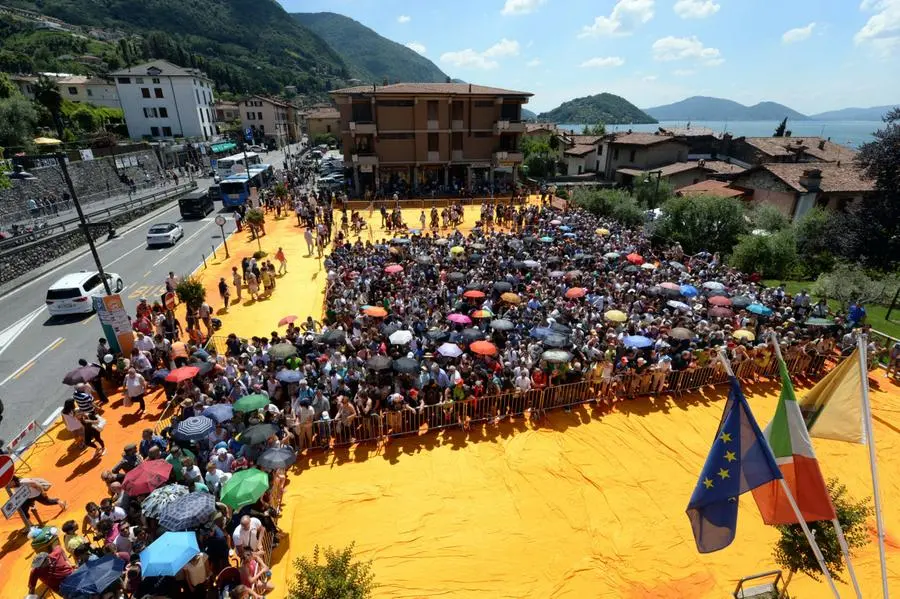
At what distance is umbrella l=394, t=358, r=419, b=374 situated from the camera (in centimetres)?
1132

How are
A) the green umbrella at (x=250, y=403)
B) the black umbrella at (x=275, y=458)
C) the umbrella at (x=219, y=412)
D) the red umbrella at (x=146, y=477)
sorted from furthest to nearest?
the green umbrella at (x=250, y=403), the umbrella at (x=219, y=412), the black umbrella at (x=275, y=458), the red umbrella at (x=146, y=477)

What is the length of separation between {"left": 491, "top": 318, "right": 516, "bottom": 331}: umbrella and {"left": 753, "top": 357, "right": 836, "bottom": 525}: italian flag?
27.3ft

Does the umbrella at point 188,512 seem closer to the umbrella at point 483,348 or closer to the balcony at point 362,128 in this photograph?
the umbrella at point 483,348

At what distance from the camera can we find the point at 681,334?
43.1 ft

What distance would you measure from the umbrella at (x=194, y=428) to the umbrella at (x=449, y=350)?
5746 millimetres

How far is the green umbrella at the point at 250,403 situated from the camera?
997 cm

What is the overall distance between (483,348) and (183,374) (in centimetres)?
776

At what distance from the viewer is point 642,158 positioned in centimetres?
4719

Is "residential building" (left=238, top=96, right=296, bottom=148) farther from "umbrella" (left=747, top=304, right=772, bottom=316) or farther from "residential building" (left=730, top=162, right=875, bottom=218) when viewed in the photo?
"umbrella" (left=747, top=304, right=772, bottom=316)

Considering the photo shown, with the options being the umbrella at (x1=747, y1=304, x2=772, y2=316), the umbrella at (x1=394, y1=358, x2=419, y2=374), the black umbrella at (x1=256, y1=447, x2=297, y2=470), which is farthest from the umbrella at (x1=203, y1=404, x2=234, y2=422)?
the umbrella at (x1=747, y1=304, x2=772, y2=316)

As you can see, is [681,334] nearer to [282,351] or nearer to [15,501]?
[282,351]

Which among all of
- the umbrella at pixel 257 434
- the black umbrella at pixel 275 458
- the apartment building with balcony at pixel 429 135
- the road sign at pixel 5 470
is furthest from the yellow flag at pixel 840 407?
the apartment building with balcony at pixel 429 135

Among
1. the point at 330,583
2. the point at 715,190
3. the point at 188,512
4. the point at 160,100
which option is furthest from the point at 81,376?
the point at 160,100

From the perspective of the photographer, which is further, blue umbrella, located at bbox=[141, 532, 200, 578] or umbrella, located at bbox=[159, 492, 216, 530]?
umbrella, located at bbox=[159, 492, 216, 530]
